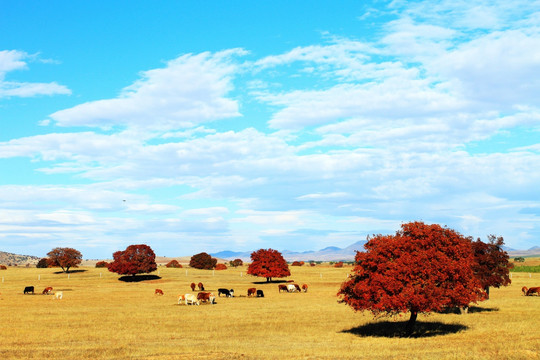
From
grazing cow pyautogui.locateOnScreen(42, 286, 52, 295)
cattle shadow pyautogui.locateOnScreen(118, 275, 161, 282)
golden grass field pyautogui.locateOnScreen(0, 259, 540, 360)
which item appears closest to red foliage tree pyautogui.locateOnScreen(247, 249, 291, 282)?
cattle shadow pyautogui.locateOnScreen(118, 275, 161, 282)

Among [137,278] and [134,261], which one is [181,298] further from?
[137,278]

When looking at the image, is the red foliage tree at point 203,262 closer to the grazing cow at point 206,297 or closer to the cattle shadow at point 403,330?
the grazing cow at point 206,297

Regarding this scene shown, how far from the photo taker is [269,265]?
93625mm

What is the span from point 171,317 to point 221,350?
18.8 m

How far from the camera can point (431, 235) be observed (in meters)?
32.8

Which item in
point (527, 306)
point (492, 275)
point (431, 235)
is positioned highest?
point (431, 235)

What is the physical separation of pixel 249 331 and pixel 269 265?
5768 cm

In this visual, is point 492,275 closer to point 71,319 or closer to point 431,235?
point 431,235

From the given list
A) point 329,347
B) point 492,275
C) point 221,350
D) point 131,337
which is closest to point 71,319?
point 131,337

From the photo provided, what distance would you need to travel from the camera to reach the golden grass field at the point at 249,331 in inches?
1017

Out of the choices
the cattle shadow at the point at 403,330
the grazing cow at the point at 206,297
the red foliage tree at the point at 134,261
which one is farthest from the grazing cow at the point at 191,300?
the red foliage tree at the point at 134,261

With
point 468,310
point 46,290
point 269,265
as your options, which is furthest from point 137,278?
point 468,310

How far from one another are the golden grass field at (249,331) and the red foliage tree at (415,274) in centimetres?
234

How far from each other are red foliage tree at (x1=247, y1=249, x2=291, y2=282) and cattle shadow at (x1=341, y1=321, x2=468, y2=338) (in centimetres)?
5342
